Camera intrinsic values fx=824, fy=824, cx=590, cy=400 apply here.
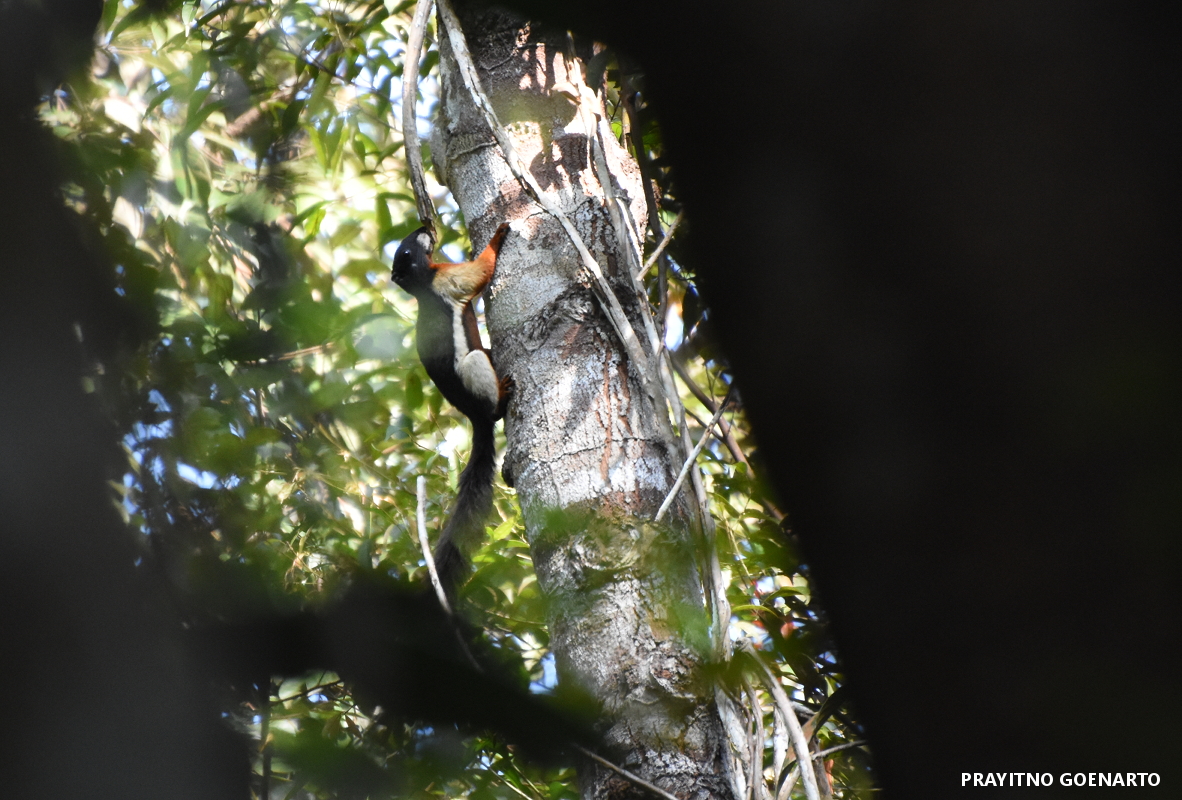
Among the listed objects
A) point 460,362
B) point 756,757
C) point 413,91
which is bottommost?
point 756,757

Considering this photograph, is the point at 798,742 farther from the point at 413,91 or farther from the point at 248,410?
the point at 413,91

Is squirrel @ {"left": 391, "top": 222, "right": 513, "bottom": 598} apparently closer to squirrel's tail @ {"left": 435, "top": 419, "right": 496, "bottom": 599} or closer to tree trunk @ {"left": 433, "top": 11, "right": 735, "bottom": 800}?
squirrel's tail @ {"left": 435, "top": 419, "right": 496, "bottom": 599}

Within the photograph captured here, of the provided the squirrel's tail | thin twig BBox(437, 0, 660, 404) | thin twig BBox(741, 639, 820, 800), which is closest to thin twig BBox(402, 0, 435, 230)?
thin twig BBox(437, 0, 660, 404)

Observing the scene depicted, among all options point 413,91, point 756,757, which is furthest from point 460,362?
point 756,757

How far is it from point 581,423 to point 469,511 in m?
1.17

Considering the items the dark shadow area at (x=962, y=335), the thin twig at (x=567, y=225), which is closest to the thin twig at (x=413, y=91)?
the thin twig at (x=567, y=225)

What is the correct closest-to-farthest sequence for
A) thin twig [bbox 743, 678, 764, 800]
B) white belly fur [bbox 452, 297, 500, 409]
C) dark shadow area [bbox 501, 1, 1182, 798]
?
dark shadow area [bbox 501, 1, 1182, 798]
thin twig [bbox 743, 678, 764, 800]
white belly fur [bbox 452, 297, 500, 409]

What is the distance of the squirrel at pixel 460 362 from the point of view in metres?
2.81

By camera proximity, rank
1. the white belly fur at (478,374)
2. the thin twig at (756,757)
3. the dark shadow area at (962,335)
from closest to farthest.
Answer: the dark shadow area at (962,335)
the thin twig at (756,757)
the white belly fur at (478,374)

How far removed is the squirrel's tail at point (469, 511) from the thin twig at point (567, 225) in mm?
916

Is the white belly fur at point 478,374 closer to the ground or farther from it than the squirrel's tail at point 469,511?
farther from it

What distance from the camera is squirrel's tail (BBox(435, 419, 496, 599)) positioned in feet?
9.20

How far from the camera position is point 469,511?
Result: 10.2 feet

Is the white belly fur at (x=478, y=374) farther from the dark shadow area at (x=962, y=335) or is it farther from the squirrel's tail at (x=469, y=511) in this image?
the dark shadow area at (x=962, y=335)
